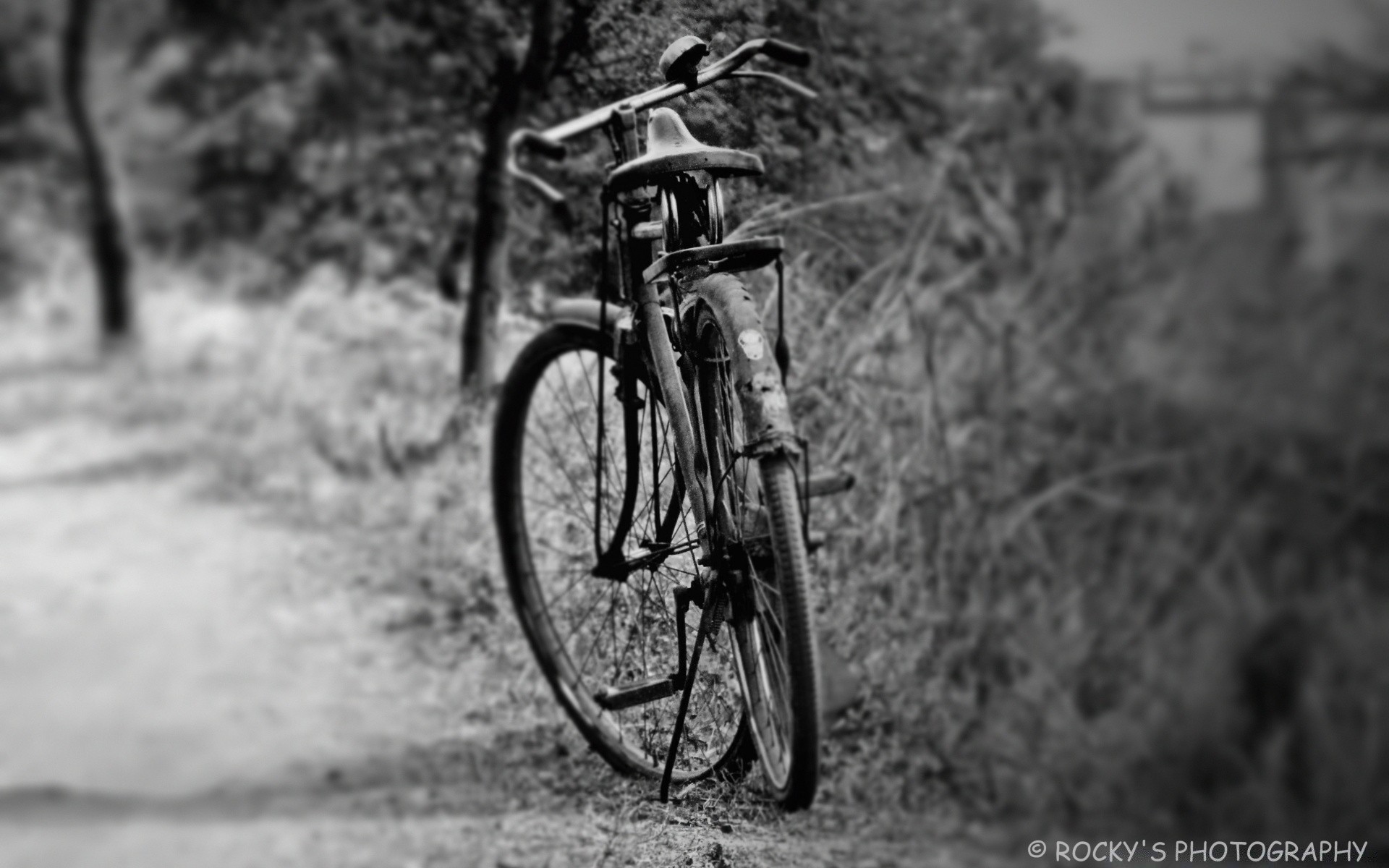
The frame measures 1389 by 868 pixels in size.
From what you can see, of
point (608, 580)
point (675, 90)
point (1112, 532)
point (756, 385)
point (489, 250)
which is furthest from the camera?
point (489, 250)

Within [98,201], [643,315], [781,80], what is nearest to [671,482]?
[643,315]

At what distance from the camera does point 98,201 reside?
2057 millimetres

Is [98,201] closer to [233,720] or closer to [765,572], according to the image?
[233,720]

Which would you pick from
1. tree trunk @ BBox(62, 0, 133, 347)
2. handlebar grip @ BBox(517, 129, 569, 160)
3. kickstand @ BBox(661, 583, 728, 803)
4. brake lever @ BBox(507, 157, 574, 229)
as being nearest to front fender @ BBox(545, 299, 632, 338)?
brake lever @ BBox(507, 157, 574, 229)

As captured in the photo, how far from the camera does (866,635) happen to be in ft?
8.05

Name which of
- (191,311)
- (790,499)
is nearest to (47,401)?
(191,311)

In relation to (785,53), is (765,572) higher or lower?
lower

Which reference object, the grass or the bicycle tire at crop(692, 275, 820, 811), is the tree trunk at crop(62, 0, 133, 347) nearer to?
the grass

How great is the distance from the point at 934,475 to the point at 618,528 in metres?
0.62

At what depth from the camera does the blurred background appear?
4.48 ft

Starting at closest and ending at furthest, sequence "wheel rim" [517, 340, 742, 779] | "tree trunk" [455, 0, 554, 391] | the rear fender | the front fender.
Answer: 1. the rear fender
2. "wheel rim" [517, 340, 742, 779]
3. the front fender
4. "tree trunk" [455, 0, 554, 391]

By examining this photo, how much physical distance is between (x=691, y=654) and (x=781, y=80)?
1061 mm

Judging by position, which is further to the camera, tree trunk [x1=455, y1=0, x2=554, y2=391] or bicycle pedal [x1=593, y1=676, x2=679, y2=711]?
tree trunk [x1=455, y1=0, x2=554, y2=391]

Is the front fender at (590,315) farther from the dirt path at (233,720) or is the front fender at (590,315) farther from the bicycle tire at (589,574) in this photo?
the dirt path at (233,720)
